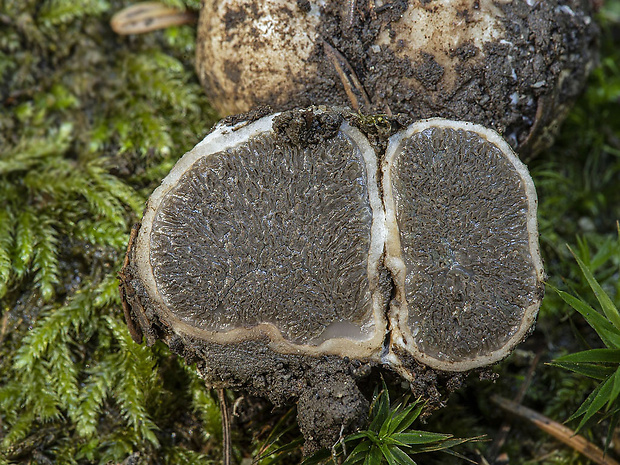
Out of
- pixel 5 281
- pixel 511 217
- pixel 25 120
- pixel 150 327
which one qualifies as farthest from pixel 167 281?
pixel 25 120

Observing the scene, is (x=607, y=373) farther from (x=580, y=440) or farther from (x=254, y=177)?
(x=254, y=177)

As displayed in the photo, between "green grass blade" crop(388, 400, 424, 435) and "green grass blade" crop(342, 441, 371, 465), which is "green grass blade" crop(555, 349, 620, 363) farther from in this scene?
"green grass blade" crop(342, 441, 371, 465)

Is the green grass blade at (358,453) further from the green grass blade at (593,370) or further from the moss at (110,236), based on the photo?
the green grass blade at (593,370)

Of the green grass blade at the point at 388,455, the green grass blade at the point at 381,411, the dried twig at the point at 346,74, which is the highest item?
the dried twig at the point at 346,74

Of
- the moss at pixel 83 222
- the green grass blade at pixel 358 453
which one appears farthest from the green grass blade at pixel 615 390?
the moss at pixel 83 222

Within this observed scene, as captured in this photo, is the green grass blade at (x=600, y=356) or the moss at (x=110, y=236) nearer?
the green grass blade at (x=600, y=356)

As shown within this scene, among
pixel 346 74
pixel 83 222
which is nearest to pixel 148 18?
pixel 83 222

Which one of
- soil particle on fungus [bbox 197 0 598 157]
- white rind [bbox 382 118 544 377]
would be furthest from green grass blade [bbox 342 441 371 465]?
soil particle on fungus [bbox 197 0 598 157]

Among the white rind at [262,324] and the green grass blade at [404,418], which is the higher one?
the white rind at [262,324]
